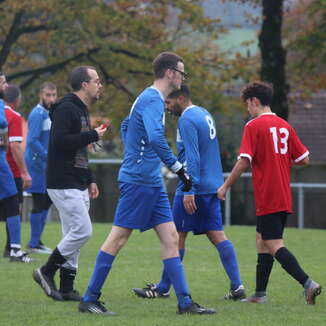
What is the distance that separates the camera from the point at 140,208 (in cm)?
811

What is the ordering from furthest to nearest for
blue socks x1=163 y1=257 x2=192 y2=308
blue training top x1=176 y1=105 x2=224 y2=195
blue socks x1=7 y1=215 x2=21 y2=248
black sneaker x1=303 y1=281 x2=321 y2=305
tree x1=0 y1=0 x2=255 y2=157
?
tree x1=0 y1=0 x2=255 y2=157 < blue socks x1=7 y1=215 x2=21 y2=248 < blue training top x1=176 y1=105 x2=224 y2=195 < black sneaker x1=303 y1=281 x2=321 y2=305 < blue socks x1=163 y1=257 x2=192 y2=308

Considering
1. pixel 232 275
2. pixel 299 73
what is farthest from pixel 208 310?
pixel 299 73

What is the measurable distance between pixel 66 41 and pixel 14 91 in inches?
570

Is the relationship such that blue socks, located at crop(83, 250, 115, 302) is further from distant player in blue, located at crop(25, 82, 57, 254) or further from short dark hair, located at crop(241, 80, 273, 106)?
distant player in blue, located at crop(25, 82, 57, 254)

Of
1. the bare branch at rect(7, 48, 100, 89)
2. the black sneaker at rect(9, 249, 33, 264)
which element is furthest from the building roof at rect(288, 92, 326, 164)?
the black sneaker at rect(9, 249, 33, 264)

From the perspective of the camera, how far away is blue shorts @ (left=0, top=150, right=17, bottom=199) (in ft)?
39.3

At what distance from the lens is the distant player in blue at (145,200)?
8023 millimetres

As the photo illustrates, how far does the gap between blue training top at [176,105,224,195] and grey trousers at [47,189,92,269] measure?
0.99 m

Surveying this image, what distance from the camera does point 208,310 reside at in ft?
26.6

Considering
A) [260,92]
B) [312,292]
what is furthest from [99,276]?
[260,92]

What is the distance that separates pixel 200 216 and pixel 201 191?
243 millimetres

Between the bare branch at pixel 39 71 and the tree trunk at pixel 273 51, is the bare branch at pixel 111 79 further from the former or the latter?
the tree trunk at pixel 273 51

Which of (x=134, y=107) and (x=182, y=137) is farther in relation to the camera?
(x=182, y=137)

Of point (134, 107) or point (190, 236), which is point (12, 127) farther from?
point (190, 236)
